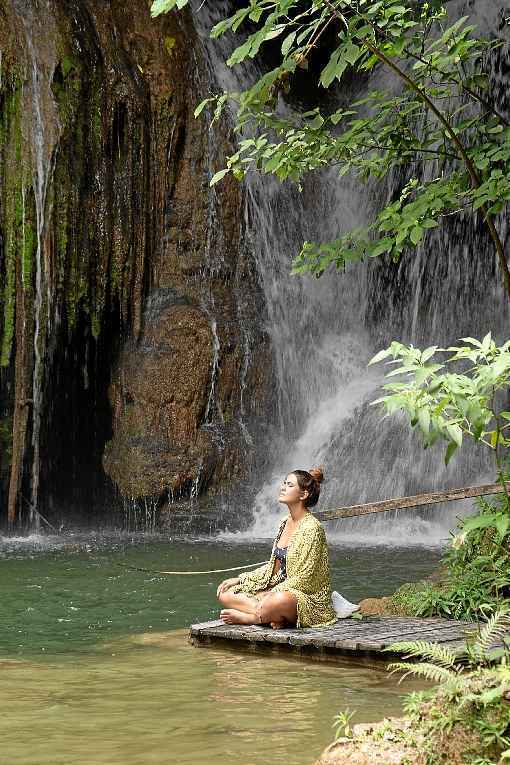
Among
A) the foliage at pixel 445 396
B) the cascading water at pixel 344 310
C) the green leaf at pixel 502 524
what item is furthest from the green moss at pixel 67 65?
the green leaf at pixel 502 524

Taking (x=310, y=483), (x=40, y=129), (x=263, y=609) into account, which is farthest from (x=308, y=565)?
(x=40, y=129)

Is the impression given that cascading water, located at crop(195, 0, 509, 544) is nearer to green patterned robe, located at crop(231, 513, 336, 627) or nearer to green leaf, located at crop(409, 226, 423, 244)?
green patterned robe, located at crop(231, 513, 336, 627)

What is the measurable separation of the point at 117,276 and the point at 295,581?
9168mm

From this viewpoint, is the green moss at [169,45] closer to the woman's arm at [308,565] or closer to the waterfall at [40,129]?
the waterfall at [40,129]

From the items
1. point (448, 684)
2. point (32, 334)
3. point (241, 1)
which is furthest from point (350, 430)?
point (448, 684)

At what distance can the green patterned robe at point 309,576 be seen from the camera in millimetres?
6371

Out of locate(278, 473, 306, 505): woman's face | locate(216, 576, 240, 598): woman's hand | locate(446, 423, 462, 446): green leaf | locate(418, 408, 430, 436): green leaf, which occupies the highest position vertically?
locate(418, 408, 430, 436): green leaf

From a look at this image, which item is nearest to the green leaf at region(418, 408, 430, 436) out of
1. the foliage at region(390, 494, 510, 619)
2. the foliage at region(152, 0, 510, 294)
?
the foliage at region(152, 0, 510, 294)

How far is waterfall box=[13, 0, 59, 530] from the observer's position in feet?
46.1

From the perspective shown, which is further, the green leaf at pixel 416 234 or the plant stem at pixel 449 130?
the green leaf at pixel 416 234

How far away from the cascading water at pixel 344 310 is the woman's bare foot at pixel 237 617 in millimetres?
7937

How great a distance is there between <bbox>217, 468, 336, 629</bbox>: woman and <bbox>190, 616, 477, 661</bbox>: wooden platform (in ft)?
0.37

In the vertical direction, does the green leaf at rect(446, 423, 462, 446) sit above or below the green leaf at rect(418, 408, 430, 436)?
below

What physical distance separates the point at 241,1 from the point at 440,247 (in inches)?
218
